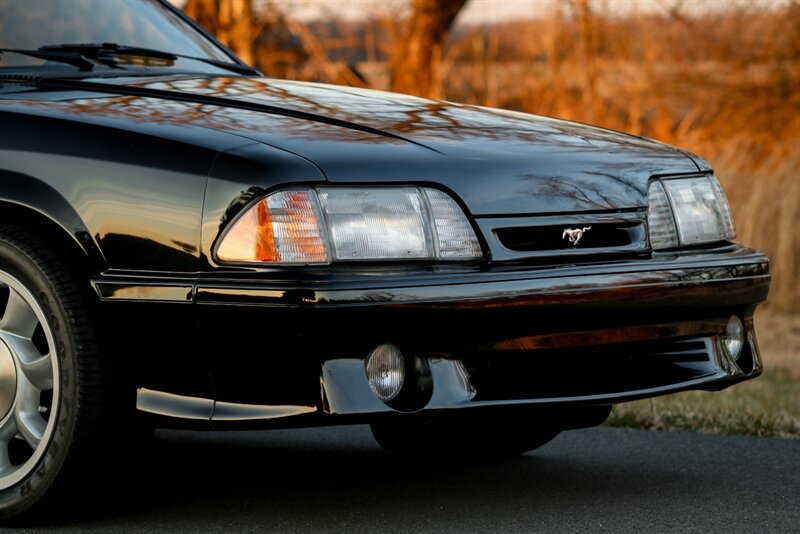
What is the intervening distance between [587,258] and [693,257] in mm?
389

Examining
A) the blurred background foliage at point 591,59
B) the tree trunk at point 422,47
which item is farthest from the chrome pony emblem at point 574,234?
the tree trunk at point 422,47

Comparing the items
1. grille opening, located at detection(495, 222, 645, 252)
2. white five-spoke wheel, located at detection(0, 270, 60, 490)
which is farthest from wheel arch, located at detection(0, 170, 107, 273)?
grille opening, located at detection(495, 222, 645, 252)

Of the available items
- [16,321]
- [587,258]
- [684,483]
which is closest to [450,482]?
[684,483]

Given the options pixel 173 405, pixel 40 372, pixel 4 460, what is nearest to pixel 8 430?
pixel 4 460

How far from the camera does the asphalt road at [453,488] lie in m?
3.55

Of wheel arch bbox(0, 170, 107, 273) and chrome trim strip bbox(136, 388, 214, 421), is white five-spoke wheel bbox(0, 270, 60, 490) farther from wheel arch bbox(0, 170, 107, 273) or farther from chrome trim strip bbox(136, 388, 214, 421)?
chrome trim strip bbox(136, 388, 214, 421)

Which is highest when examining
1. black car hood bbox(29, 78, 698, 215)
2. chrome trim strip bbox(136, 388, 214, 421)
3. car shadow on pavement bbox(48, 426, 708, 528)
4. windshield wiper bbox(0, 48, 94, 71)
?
windshield wiper bbox(0, 48, 94, 71)

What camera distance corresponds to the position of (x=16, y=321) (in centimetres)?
354

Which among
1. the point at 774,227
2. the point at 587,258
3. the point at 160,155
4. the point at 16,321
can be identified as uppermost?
the point at 160,155

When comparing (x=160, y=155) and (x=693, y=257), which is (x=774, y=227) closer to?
(x=693, y=257)

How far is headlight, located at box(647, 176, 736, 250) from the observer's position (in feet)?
11.8

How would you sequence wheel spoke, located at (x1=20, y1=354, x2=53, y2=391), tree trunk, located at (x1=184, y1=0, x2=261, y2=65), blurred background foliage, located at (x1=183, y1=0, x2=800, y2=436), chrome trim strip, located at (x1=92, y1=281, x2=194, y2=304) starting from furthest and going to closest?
1. blurred background foliage, located at (x1=183, y1=0, x2=800, y2=436)
2. tree trunk, located at (x1=184, y1=0, x2=261, y2=65)
3. wheel spoke, located at (x1=20, y1=354, x2=53, y2=391)
4. chrome trim strip, located at (x1=92, y1=281, x2=194, y2=304)

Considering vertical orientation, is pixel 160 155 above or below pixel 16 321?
above

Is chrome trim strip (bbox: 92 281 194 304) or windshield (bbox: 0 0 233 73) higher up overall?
windshield (bbox: 0 0 233 73)
